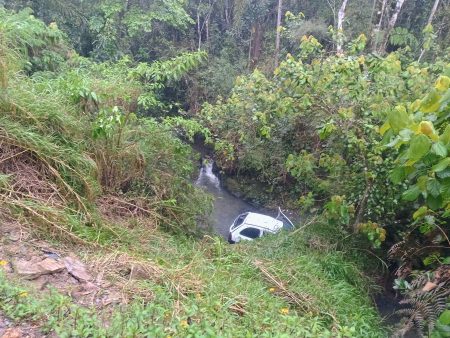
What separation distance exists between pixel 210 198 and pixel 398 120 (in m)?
4.56

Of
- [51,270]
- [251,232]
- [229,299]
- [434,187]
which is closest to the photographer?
[434,187]

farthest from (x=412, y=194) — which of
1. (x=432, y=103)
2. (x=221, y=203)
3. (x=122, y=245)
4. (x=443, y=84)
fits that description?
(x=221, y=203)

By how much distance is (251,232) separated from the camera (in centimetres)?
873

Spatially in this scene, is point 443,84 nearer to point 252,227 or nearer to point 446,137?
point 446,137

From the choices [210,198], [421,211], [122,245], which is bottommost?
[210,198]

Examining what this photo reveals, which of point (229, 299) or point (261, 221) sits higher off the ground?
point (229, 299)

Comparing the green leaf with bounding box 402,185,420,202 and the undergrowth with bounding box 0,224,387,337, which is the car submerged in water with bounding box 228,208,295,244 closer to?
the undergrowth with bounding box 0,224,387,337

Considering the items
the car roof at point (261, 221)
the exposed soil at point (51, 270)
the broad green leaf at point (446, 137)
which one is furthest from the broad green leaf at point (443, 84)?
the car roof at point (261, 221)

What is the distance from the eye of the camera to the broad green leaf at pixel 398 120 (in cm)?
191

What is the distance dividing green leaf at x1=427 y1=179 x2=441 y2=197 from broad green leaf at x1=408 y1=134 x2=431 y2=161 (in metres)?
0.20

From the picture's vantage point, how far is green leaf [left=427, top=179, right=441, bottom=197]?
185cm

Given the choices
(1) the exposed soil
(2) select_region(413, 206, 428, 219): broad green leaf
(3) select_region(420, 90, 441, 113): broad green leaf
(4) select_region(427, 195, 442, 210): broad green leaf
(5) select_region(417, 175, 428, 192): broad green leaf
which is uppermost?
(3) select_region(420, 90, 441, 113): broad green leaf

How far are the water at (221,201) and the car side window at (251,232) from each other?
2.04m

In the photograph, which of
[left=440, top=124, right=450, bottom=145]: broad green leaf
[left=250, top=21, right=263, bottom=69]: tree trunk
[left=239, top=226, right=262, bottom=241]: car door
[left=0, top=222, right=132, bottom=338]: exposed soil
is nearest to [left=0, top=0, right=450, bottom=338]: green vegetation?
[left=440, top=124, right=450, bottom=145]: broad green leaf
